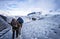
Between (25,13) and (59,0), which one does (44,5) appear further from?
(25,13)

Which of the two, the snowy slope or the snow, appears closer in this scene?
the snow

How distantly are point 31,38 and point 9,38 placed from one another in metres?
1.19

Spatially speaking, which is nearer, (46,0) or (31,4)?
(31,4)

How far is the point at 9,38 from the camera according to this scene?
32.3 feet

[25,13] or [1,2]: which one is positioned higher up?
[1,2]

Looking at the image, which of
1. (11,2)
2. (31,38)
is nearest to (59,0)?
(11,2)

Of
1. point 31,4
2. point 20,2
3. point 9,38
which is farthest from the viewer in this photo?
point 31,4

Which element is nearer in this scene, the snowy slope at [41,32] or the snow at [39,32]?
the snow at [39,32]

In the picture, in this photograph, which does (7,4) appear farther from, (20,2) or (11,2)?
(20,2)

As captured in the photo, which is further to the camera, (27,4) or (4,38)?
(27,4)

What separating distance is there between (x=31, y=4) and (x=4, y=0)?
8537mm

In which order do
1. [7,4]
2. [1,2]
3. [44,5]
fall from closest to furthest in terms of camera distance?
[1,2] < [7,4] < [44,5]

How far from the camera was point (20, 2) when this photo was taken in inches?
1091

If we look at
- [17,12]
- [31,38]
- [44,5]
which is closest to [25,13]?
[17,12]
